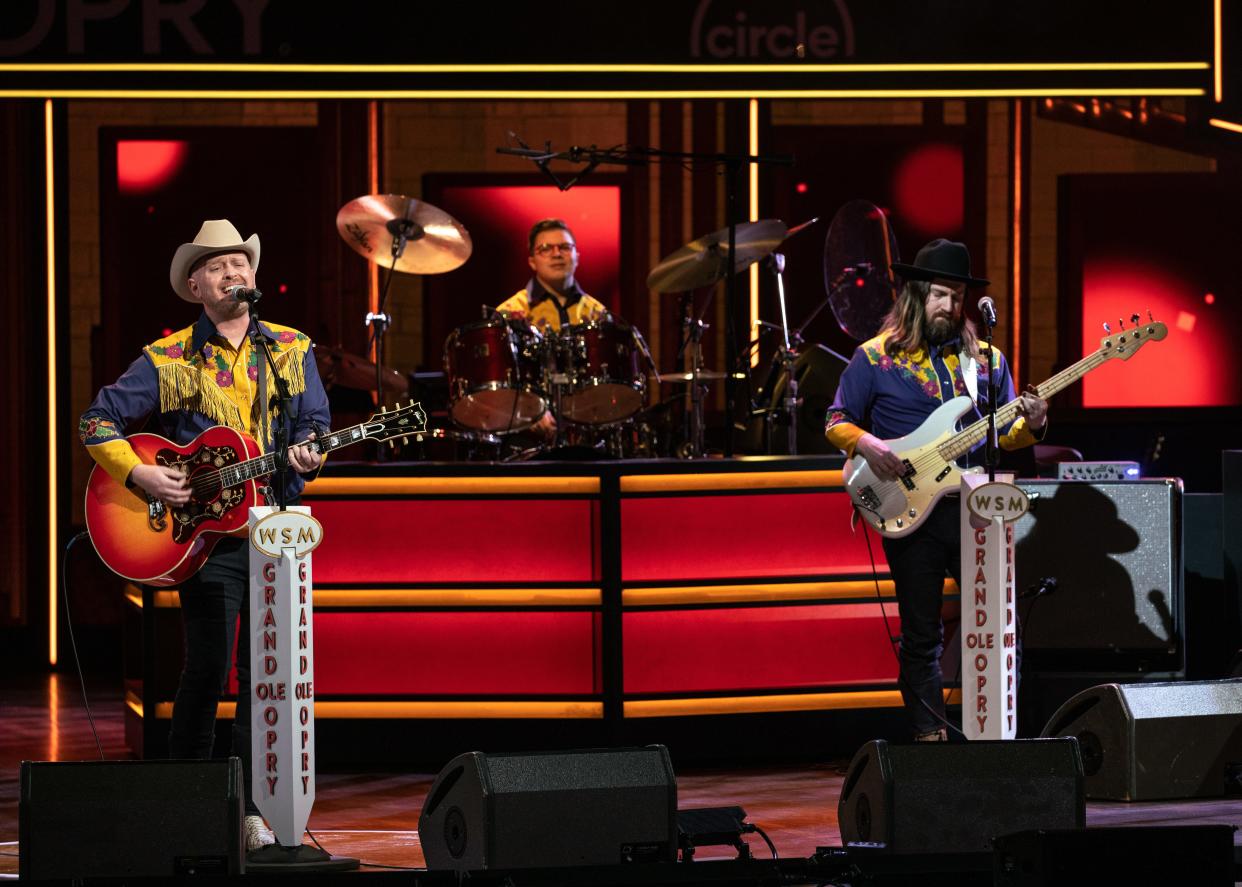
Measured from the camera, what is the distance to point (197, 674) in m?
5.36

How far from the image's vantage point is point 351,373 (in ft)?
29.3

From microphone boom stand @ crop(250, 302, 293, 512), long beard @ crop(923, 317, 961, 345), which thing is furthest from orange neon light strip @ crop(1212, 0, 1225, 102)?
microphone boom stand @ crop(250, 302, 293, 512)

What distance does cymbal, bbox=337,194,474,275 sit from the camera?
8836 millimetres

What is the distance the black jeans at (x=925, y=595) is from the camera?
6223 mm

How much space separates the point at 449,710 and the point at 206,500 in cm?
199

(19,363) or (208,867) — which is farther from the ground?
(19,363)

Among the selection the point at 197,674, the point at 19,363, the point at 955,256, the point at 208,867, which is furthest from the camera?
the point at 19,363

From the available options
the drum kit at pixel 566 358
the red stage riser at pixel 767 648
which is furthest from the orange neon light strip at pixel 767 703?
the drum kit at pixel 566 358

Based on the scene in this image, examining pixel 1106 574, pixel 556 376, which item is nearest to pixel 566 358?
pixel 556 376

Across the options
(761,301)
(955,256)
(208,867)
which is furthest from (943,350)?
(761,301)

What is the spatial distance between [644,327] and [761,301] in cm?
67

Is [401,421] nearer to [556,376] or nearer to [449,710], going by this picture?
[449,710]

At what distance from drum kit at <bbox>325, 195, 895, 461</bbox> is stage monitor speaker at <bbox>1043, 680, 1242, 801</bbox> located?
9.52 ft

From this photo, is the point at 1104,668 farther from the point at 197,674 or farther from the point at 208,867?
the point at 208,867
